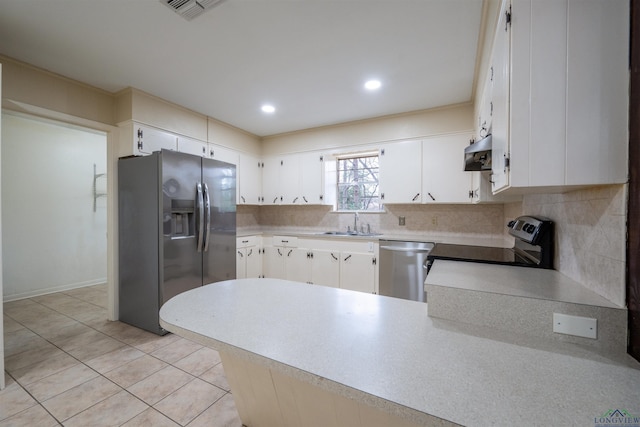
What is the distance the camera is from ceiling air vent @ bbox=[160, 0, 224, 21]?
1679mm

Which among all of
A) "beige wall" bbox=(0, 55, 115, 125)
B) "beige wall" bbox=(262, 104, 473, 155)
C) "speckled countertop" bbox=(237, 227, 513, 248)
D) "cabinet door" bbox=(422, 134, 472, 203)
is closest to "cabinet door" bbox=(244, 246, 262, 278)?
"speckled countertop" bbox=(237, 227, 513, 248)

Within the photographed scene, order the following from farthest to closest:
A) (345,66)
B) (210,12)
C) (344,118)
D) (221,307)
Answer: (344,118) < (345,66) < (210,12) < (221,307)

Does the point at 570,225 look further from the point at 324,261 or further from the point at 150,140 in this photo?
the point at 150,140

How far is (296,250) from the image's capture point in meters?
3.97

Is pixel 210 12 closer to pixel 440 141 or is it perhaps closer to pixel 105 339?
pixel 440 141

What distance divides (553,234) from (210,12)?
8.36 feet

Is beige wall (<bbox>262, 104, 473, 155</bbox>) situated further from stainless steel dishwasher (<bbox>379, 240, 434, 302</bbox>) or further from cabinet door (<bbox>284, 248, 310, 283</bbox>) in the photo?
cabinet door (<bbox>284, 248, 310, 283</bbox>)

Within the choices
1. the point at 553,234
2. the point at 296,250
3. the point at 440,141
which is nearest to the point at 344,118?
the point at 440,141

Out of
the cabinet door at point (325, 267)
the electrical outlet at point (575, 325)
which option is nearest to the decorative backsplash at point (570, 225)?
the electrical outlet at point (575, 325)

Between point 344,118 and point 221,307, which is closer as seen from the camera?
point 221,307

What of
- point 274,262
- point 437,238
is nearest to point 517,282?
point 437,238

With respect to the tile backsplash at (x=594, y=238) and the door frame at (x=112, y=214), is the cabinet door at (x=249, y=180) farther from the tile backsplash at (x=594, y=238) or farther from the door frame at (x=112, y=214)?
the tile backsplash at (x=594, y=238)

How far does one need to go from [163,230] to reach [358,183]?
2.74 m

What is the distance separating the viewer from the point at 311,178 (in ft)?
13.8
